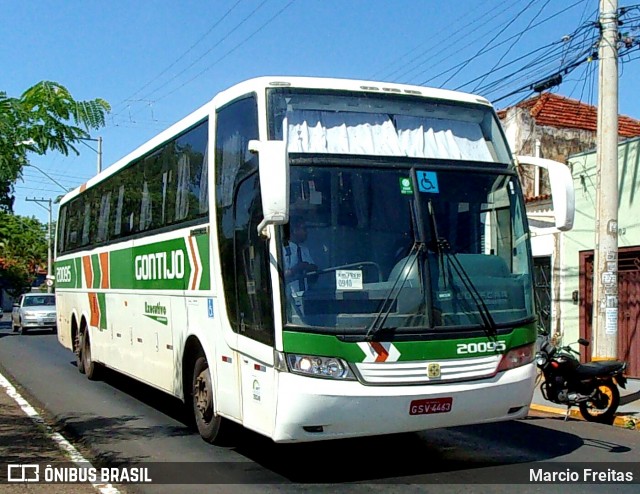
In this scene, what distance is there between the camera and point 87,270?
47.3ft

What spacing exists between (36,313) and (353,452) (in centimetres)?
2554

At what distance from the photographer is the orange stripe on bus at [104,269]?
1288 centimetres

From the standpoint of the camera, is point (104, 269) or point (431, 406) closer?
point (431, 406)

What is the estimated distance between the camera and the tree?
7316 millimetres

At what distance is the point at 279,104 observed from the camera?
7059mm

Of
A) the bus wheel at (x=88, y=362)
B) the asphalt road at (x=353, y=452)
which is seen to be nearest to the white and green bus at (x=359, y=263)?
the asphalt road at (x=353, y=452)

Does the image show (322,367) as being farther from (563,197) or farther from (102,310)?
(102,310)

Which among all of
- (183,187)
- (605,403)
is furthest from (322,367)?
(605,403)

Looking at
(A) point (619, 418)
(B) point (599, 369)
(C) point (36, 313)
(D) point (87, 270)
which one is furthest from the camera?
(C) point (36, 313)

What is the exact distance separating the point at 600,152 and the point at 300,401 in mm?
7558

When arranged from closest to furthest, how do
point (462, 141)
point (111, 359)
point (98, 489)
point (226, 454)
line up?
1. point (98, 489)
2. point (462, 141)
3. point (226, 454)
4. point (111, 359)

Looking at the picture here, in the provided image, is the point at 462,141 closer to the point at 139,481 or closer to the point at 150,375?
the point at 139,481

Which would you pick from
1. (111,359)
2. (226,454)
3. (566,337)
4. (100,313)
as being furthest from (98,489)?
(566,337)

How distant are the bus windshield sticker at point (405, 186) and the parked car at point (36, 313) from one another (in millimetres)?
26827
